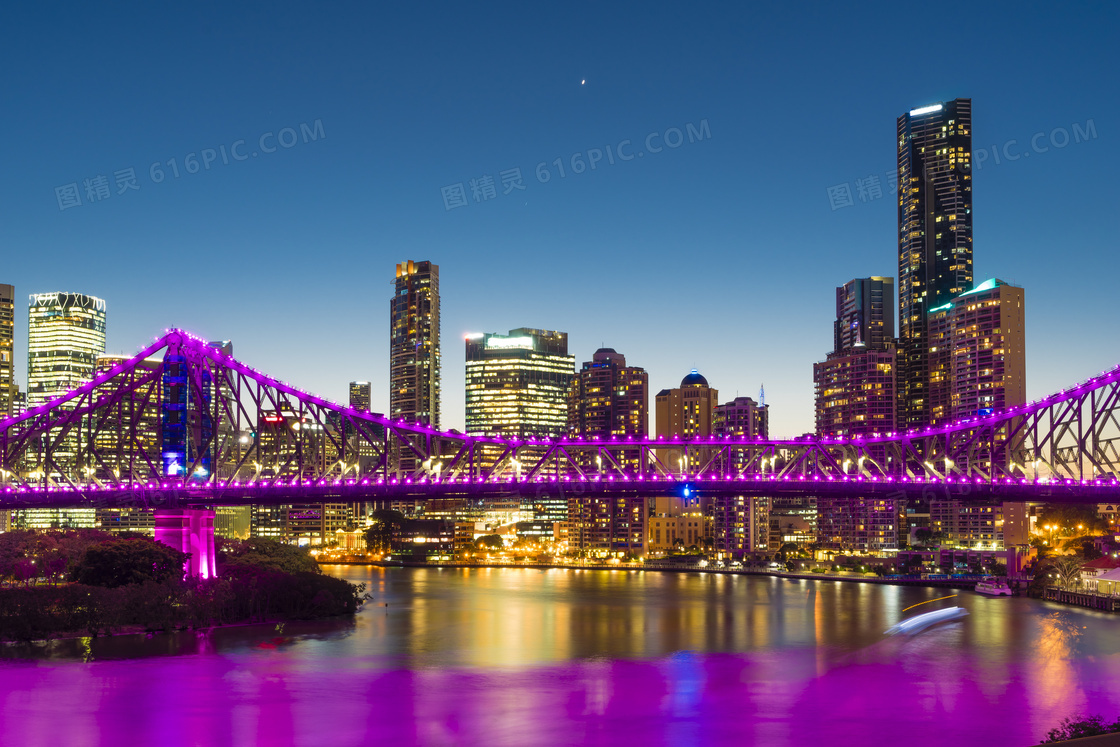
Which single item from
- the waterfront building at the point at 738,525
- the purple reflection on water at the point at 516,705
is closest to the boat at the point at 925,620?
the purple reflection on water at the point at 516,705

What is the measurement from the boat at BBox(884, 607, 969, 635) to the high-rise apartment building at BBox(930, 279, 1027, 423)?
83522 millimetres

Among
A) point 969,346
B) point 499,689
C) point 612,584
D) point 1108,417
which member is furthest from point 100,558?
point 969,346

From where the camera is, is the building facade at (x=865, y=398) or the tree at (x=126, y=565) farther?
the building facade at (x=865, y=398)

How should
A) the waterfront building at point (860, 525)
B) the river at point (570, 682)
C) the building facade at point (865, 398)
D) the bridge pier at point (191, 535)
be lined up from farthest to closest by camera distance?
1. the building facade at point (865, 398)
2. the waterfront building at point (860, 525)
3. the bridge pier at point (191, 535)
4. the river at point (570, 682)

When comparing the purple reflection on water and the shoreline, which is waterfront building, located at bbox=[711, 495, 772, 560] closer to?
the shoreline

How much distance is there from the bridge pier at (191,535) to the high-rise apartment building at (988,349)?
122276 mm

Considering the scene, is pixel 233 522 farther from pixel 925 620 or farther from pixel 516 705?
pixel 516 705

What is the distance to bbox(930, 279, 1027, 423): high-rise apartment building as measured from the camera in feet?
546

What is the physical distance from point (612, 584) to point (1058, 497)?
202ft

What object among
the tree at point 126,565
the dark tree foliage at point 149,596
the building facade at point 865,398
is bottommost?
the dark tree foliage at point 149,596

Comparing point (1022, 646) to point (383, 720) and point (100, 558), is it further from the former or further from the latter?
point (100, 558)

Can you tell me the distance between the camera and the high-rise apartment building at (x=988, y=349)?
166 m

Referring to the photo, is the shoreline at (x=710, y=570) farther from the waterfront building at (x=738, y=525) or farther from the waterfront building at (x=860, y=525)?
the waterfront building at (x=860, y=525)

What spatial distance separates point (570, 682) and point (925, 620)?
37863 mm
